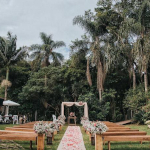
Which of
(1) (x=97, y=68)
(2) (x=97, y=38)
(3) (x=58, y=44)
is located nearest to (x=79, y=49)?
(2) (x=97, y=38)

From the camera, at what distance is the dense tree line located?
53.1ft

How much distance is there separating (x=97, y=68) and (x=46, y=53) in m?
6.76

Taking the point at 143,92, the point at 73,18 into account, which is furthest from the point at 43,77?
the point at 143,92

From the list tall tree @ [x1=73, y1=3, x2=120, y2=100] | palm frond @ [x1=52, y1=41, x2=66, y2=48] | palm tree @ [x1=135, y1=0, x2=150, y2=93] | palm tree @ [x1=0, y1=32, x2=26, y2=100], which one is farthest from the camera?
palm frond @ [x1=52, y1=41, x2=66, y2=48]

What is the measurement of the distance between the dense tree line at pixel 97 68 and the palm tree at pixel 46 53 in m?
0.11

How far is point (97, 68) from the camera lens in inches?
714

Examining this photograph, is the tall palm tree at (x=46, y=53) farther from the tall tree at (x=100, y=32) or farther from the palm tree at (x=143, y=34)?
the palm tree at (x=143, y=34)

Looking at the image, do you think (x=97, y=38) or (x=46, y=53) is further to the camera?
(x=46, y=53)

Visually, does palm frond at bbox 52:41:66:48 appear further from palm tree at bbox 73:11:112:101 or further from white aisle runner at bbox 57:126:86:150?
white aisle runner at bbox 57:126:86:150

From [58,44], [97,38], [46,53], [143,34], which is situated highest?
[58,44]

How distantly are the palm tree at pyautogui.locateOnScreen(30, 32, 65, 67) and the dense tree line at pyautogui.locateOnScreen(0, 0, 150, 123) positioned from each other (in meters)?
0.11

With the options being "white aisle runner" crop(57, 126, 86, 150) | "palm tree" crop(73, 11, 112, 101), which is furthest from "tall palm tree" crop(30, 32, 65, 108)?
"white aisle runner" crop(57, 126, 86, 150)

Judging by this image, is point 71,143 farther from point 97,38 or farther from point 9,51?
point 9,51

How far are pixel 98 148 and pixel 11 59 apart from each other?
16633mm
